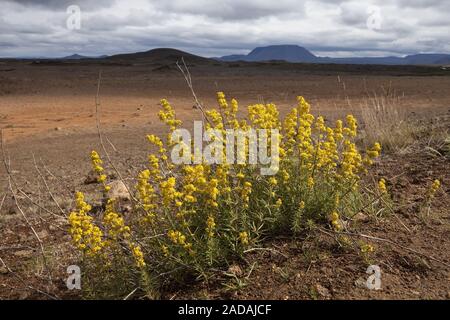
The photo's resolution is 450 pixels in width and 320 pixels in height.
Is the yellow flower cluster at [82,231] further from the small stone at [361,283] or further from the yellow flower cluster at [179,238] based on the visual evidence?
the small stone at [361,283]

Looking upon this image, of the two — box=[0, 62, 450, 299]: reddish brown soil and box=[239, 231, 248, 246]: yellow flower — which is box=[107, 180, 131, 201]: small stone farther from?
box=[239, 231, 248, 246]: yellow flower

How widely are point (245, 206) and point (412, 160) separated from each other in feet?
10.4

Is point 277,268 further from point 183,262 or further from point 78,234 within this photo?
point 78,234

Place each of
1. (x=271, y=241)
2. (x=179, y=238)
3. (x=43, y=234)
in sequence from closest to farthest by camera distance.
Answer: (x=179, y=238) → (x=271, y=241) → (x=43, y=234)

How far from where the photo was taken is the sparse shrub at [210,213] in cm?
324

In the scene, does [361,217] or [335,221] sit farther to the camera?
[361,217]

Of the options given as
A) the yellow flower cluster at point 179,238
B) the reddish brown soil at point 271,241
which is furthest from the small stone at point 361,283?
the yellow flower cluster at point 179,238

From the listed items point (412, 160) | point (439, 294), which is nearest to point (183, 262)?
point (439, 294)

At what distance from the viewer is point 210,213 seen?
3.40 metres

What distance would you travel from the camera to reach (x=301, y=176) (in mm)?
3777

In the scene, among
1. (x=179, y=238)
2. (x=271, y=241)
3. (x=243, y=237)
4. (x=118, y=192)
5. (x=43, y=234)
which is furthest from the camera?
(x=118, y=192)

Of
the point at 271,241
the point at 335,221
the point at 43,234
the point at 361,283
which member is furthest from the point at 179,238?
the point at 43,234

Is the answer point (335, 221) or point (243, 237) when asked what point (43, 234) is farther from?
point (335, 221)

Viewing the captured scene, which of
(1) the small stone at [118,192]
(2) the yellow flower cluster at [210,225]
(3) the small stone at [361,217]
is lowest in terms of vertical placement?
(1) the small stone at [118,192]
